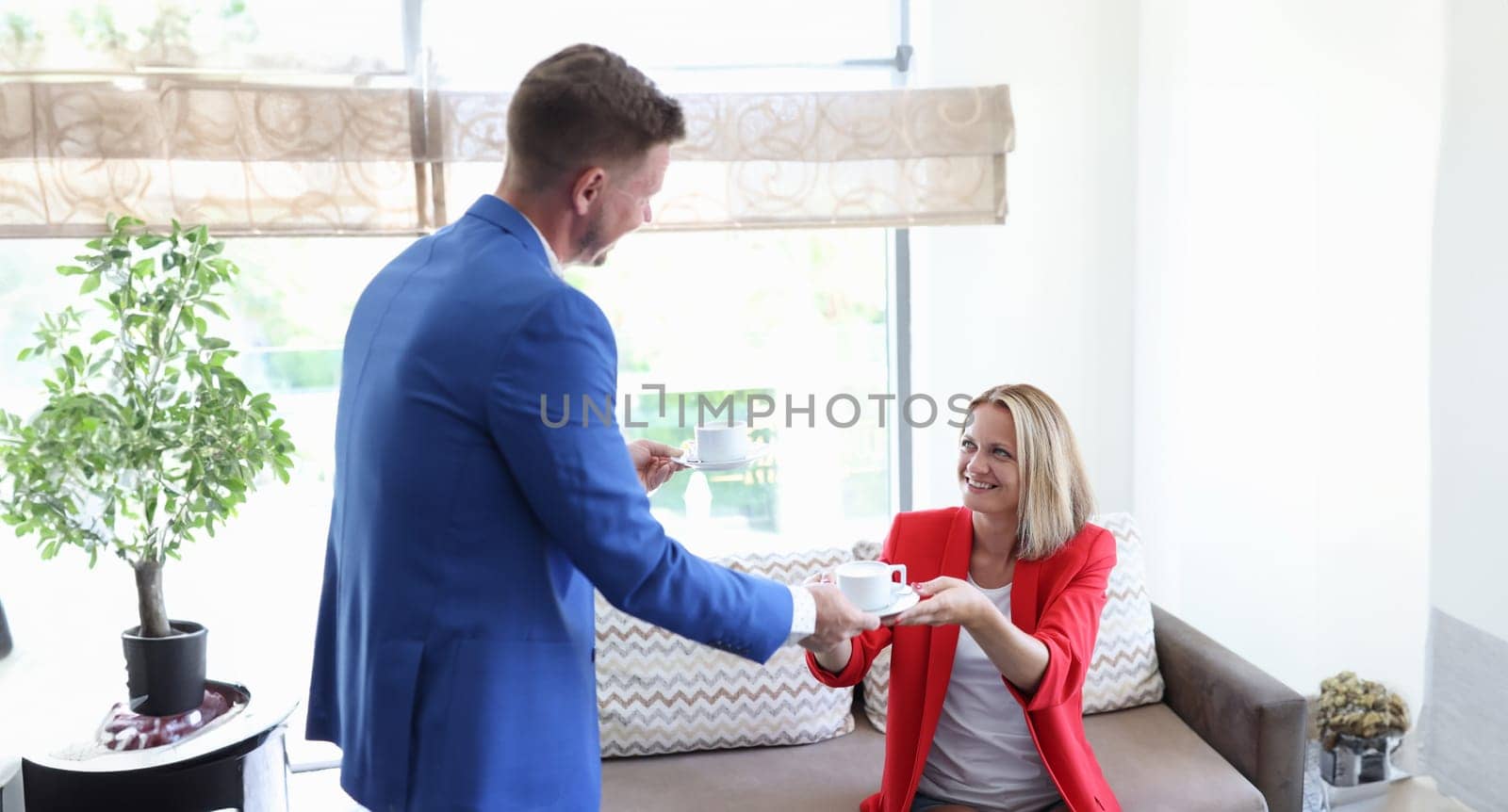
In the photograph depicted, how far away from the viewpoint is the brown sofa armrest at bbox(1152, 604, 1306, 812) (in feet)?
7.31

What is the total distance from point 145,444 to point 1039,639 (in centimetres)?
162

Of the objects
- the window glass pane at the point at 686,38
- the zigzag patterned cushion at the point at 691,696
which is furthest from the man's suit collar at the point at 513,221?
the window glass pane at the point at 686,38

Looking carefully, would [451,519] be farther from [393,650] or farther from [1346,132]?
[1346,132]

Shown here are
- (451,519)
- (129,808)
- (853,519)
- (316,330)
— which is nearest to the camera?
(451,519)

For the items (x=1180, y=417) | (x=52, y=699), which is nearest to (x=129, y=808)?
(x=52, y=699)

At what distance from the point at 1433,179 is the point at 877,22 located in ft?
4.69

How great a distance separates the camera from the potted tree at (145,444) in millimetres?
2191

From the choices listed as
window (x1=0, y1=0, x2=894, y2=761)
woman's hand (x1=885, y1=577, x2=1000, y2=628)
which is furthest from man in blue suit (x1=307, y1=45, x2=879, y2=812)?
window (x1=0, y1=0, x2=894, y2=761)

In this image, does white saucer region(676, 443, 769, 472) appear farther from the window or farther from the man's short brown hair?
the window

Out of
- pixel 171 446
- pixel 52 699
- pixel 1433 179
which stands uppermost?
pixel 1433 179

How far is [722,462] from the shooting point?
2.02 m

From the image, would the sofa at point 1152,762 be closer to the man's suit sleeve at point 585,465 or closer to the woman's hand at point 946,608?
the woman's hand at point 946,608

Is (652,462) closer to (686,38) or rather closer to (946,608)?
(946,608)

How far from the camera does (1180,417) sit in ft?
10.3
